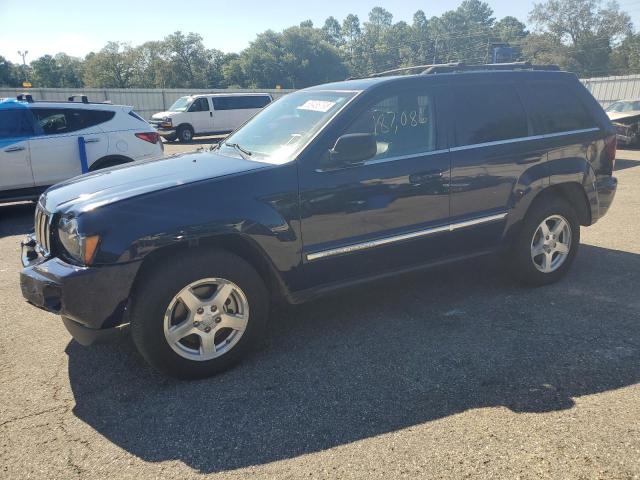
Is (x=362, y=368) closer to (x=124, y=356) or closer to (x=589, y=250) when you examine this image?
(x=124, y=356)

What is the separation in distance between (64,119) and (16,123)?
0.68m

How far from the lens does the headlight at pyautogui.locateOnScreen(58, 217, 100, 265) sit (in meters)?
2.83

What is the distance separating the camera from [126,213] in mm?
2896

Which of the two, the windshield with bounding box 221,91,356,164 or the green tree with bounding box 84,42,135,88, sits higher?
the green tree with bounding box 84,42,135,88

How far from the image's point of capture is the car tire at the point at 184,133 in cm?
2257

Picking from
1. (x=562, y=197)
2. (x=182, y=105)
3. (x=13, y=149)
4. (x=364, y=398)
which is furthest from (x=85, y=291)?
(x=182, y=105)

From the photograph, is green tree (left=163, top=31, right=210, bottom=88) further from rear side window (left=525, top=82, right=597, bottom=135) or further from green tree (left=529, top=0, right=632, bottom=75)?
rear side window (left=525, top=82, right=597, bottom=135)

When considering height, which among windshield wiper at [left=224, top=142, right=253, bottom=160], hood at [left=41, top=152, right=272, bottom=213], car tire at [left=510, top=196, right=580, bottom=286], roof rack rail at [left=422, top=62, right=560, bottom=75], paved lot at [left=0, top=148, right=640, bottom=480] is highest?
roof rack rail at [left=422, top=62, right=560, bottom=75]

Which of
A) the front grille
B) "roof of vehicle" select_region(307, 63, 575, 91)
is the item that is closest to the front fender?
the front grille

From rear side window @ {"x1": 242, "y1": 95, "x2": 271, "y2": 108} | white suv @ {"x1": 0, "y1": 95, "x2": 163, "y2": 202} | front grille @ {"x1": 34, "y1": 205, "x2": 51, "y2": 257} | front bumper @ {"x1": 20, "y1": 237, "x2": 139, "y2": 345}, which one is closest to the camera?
front bumper @ {"x1": 20, "y1": 237, "x2": 139, "y2": 345}

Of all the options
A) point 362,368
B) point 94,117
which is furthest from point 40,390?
point 94,117

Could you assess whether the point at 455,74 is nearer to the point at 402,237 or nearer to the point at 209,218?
the point at 402,237

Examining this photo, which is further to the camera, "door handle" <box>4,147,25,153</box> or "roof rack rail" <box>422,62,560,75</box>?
"door handle" <box>4,147,25,153</box>

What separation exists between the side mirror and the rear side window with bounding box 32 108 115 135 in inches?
249
